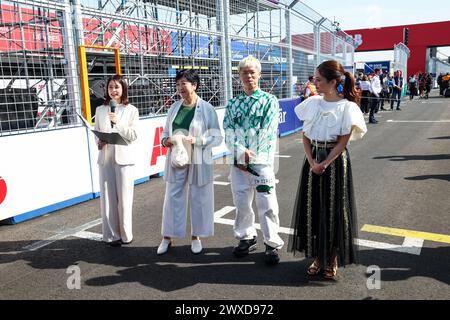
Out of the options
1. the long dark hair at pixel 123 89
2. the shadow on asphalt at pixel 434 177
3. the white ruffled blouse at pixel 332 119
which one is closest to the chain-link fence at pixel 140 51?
the long dark hair at pixel 123 89

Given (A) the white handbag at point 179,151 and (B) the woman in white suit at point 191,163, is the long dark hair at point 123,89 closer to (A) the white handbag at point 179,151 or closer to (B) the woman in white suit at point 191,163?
(B) the woman in white suit at point 191,163

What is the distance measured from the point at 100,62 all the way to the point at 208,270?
682 centimetres

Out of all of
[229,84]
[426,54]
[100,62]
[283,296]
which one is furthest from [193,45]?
[426,54]

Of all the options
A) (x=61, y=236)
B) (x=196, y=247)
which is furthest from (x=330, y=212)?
(x=61, y=236)

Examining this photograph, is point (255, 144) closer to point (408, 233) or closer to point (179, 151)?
point (179, 151)

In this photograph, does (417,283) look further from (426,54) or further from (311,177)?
(426,54)

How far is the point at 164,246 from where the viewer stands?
3764 millimetres

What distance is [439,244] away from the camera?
3.75 metres

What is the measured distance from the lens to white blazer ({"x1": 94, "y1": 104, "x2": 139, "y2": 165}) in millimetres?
3873

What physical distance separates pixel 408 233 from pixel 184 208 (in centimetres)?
239

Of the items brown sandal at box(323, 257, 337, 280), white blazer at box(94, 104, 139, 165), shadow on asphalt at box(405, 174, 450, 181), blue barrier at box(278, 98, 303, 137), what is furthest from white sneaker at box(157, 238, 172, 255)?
blue barrier at box(278, 98, 303, 137)

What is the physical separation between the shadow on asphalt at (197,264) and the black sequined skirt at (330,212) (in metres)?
0.28

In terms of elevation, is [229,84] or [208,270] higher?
[229,84]

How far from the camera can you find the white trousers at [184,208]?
3.74m
